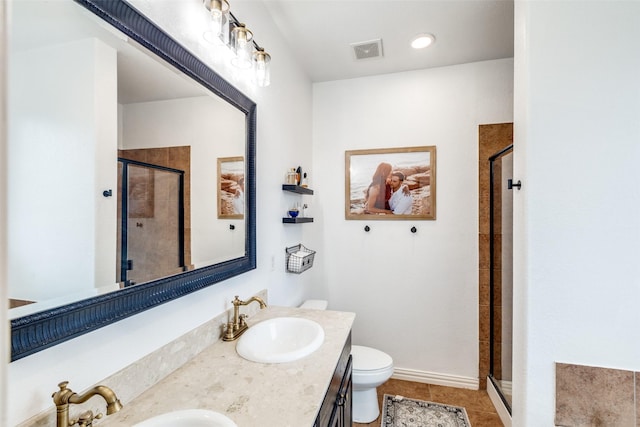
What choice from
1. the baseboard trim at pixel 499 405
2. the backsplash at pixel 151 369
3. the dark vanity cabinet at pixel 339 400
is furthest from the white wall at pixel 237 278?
the baseboard trim at pixel 499 405

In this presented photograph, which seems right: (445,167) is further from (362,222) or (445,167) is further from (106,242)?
(106,242)

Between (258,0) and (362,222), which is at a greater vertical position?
(258,0)

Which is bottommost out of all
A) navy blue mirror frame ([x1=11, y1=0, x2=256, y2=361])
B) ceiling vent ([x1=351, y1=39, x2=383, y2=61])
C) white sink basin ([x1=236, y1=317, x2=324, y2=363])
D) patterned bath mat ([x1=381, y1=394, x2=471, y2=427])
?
patterned bath mat ([x1=381, y1=394, x2=471, y2=427])

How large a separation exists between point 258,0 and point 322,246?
184 centimetres

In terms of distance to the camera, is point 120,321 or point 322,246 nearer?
point 120,321

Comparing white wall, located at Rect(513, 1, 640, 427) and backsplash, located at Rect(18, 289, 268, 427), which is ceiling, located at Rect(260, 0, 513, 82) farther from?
backsplash, located at Rect(18, 289, 268, 427)

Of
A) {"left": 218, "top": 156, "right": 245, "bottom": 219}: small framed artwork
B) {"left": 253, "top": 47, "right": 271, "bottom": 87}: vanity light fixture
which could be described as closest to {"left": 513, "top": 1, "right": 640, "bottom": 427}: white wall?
{"left": 253, "top": 47, "right": 271, "bottom": 87}: vanity light fixture

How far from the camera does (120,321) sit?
0.83 metres

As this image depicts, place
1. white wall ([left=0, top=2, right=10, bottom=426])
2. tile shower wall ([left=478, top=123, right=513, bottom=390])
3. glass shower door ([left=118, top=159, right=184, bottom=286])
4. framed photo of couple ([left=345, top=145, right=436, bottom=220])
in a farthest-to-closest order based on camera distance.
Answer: framed photo of couple ([left=345, top=145, right=436, bottom=220])
tile shower wall ([left=478, top=123, right=513, bottom=390])
glass shower door ([left=118, top=159, right=184, bottom=286])
white wall ([left=0, top=2, right=10, bottom=426])

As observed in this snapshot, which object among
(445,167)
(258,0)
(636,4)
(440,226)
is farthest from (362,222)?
(636,4)

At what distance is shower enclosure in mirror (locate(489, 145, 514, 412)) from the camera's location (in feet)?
6.47

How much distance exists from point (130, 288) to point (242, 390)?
0.45 meters

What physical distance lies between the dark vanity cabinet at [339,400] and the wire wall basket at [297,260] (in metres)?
0.70

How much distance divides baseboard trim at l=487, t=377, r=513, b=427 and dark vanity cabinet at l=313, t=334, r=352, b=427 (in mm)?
1140
